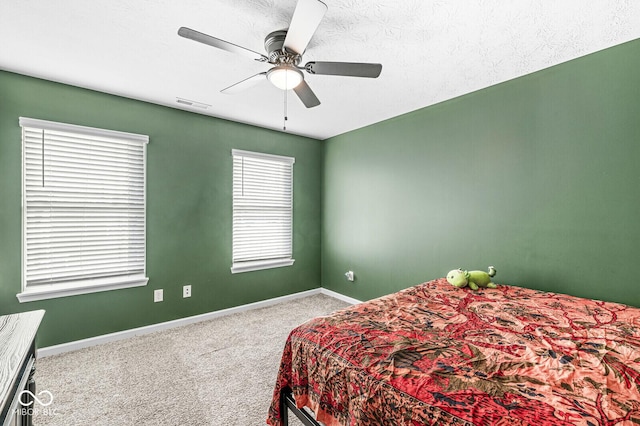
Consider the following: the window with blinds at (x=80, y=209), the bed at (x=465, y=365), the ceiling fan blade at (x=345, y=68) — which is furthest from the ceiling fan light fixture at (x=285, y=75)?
the window with blinds at (x=80, y=209)

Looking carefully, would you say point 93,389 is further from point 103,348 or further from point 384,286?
point 384,286

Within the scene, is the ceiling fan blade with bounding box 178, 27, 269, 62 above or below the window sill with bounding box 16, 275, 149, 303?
above

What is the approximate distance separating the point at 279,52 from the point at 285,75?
0.14 m

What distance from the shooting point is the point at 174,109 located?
328 centimetres

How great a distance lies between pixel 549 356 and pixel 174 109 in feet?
12.5

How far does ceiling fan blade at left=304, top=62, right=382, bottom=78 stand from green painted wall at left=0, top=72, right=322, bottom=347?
7.09 ft

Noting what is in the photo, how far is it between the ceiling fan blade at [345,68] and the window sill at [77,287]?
2.75 metres

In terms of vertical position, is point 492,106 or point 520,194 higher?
point 492,106

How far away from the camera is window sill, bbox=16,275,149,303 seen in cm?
252

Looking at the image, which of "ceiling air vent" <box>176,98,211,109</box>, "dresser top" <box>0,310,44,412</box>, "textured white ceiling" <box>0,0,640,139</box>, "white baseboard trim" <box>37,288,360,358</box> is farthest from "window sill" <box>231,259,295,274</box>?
"dresser top" <box>0,310,44,412</box>

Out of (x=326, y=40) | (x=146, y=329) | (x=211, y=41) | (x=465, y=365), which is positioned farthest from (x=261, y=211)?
(x=465, y=365)

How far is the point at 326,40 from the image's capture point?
6.48ft

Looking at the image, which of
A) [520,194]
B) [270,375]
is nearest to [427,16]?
[520,194]

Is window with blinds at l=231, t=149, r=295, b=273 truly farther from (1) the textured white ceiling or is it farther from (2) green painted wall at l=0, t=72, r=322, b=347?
(1) the textured white ceiling
